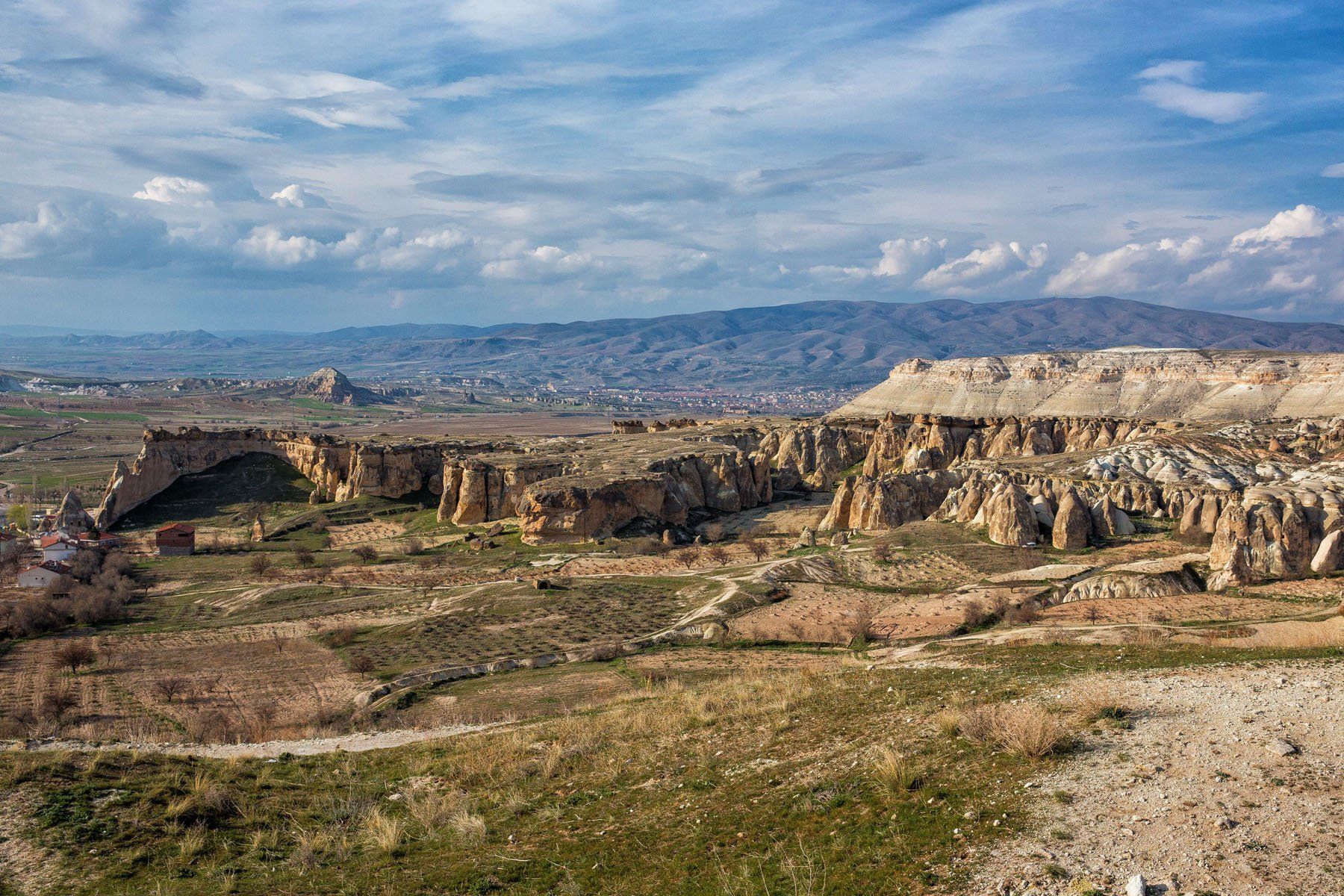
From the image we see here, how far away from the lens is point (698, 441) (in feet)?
248

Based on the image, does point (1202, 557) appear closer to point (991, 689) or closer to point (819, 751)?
point (991, 689)

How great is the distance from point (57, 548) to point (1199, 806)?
57.3 meters

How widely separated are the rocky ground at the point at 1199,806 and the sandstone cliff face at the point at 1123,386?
261 ft

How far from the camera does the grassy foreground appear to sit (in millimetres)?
10367

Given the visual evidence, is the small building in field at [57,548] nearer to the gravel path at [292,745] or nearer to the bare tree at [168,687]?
the bare tree at [168,687]

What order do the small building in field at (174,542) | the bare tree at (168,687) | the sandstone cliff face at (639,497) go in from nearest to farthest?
the bare tree at (168,687), the sandstone cliff face at (639,497), the small building in field at (174,542)

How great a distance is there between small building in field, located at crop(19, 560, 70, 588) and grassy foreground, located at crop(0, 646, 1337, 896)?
3638 centimetres

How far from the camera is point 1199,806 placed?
972cm

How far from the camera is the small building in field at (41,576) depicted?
46031 millimetres

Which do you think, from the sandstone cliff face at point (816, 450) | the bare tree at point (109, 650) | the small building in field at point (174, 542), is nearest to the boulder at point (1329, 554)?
the bare tree at point (109, 650)

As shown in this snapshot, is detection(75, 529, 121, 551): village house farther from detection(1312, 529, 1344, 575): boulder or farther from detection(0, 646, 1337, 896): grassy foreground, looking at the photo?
detection(1312, 529, 1344, 575): boulder

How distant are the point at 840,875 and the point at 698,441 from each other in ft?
217

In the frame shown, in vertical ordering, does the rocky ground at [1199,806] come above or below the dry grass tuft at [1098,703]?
above

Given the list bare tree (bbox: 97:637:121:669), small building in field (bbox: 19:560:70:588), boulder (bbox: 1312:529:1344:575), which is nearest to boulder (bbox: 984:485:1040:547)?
boulder (bbox: 1312:529:1344:575)
